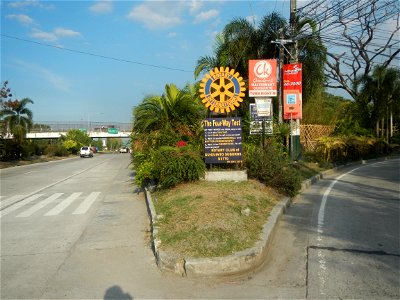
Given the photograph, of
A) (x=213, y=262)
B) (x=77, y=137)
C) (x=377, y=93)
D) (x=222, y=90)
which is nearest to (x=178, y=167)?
(x=222, y=90)

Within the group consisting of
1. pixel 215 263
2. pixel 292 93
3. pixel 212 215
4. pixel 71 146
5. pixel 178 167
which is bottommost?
pixel 71 146

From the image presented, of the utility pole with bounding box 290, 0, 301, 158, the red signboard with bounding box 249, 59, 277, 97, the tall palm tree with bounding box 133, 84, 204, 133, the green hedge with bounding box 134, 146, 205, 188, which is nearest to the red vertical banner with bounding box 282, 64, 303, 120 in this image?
the utility pole with bounding box 290, 0, 301, 158

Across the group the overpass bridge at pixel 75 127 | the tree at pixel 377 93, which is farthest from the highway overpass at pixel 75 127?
the tree at pixel 377 93

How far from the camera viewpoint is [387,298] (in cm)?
457

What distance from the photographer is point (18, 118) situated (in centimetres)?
4269

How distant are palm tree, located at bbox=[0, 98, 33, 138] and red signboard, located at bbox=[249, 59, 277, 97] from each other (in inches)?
1236

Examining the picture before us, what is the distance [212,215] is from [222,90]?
5674mm

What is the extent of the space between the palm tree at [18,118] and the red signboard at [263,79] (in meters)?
31.4

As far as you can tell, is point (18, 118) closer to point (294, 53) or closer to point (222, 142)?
point (294, 53)

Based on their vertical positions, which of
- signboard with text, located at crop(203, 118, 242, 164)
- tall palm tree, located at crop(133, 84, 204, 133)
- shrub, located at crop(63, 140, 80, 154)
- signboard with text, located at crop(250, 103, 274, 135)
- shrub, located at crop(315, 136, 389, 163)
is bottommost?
shrub, located at crop(63, 140, 80, 154)

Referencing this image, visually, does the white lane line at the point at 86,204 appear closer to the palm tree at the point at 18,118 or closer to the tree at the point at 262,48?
the tree at the point at 262,48

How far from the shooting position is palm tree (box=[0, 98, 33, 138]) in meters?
40.8

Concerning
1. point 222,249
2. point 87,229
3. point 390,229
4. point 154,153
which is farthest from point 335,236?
point 154,153

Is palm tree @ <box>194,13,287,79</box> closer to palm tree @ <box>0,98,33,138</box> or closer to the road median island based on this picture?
the road median island
